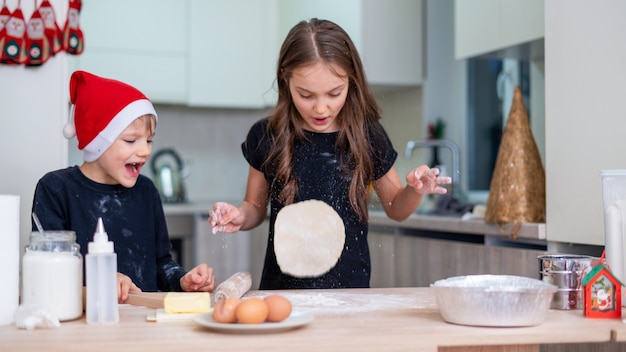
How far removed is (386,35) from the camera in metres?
3.58

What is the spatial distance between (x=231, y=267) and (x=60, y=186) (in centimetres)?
236

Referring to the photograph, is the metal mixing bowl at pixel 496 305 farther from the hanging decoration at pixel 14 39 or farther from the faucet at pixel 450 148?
the faucet at pixel 450 148

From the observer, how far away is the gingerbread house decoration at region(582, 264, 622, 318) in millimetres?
1232

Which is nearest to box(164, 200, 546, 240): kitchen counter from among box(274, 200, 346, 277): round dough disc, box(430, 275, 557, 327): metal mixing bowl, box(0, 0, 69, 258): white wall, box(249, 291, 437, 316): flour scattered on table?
box(274, 200, 346, 277): round dough disc

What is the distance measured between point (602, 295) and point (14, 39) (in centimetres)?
153

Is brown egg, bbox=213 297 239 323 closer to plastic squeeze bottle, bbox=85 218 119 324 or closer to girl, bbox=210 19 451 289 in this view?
plastic squeeze bottle, bbox=85 218 119 324

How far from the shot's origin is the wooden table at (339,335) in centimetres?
101

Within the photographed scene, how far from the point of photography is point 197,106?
4.30 meters

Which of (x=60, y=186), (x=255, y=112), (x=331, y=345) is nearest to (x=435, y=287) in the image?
(x=331, y=345)

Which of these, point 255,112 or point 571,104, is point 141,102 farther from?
point 255,112

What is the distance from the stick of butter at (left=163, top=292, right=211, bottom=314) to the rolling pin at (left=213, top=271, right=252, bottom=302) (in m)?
0.10

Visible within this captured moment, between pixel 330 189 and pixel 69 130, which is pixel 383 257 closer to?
pixel 330 189

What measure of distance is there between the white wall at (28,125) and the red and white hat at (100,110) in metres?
0.33

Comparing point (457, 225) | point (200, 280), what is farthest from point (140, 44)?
Result: point (200, 280)
